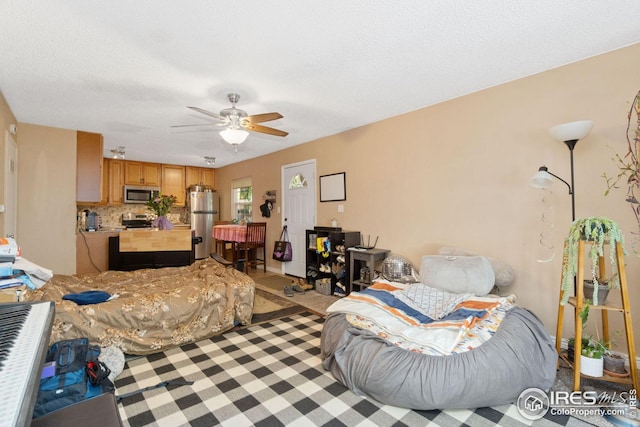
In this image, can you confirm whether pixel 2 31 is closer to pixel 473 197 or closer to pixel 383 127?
pixel 383 127

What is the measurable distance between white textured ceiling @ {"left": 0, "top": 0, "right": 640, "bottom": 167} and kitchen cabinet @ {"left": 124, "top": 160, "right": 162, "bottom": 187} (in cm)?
305

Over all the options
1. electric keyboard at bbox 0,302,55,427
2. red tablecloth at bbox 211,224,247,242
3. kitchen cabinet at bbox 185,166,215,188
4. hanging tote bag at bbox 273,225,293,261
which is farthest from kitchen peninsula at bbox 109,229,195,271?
electric keyboard at bbox 0,302,55,427

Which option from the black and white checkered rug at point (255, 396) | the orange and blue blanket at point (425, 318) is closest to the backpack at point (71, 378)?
the black and white checkered rug at point (255, 396)

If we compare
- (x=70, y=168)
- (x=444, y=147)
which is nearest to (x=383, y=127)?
(x=444, y=147)

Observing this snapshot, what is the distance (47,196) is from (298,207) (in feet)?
11.6

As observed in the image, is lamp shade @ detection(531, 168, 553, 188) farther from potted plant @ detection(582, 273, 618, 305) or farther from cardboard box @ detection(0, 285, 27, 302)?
cardboard box @ detection(0, 285, 27, 302)

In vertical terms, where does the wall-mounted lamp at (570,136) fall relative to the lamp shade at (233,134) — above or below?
below

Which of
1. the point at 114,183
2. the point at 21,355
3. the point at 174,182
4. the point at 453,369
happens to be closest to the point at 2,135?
the point at 114,183

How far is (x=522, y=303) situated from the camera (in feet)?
9.08

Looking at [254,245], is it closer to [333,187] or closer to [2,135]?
[333,187]

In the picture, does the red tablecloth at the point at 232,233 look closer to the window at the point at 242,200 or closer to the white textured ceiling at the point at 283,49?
the window at the point at 242,200

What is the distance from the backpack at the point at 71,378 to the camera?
5.20 feet

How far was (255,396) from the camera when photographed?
1909mm

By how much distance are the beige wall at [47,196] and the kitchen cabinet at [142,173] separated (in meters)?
2.32
